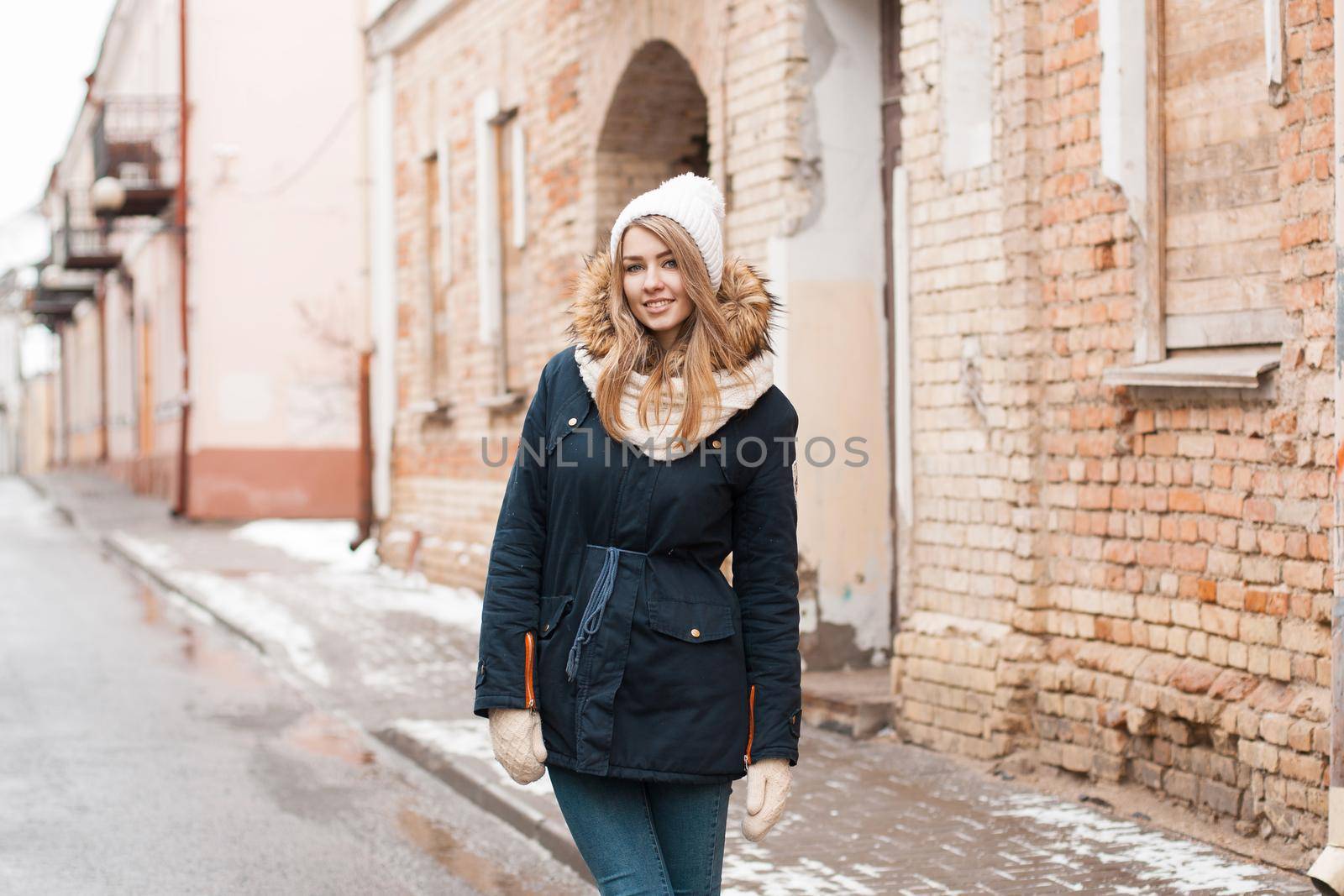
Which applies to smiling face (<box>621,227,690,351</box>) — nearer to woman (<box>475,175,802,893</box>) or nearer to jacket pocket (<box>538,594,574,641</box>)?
woman (<box>475,175,802,893</box>)

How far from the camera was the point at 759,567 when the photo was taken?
3.14 meters

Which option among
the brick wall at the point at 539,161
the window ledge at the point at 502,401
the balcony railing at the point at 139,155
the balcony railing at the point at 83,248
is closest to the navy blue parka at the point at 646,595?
the brick wall at the point at 539,161

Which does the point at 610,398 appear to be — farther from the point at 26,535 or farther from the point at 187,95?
the point at 187,95

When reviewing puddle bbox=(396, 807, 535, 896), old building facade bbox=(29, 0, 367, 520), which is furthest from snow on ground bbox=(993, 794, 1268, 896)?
old building facade bbox=(29, 0, 367, 520)

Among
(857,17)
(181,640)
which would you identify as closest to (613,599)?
(857,17)

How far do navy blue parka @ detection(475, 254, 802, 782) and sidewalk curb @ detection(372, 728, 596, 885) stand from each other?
2.12 m

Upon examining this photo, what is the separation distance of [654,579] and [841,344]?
549 cm

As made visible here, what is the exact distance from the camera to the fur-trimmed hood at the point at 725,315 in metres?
3.17

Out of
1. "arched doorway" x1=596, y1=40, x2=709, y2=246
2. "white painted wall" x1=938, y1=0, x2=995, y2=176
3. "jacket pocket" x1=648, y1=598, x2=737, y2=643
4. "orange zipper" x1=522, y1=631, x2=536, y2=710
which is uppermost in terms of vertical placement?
"arched doorway" x1=596, y1=40, x2=709, y2=246

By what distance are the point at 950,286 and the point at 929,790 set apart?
85.8 inches

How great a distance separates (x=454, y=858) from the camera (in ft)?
19.1

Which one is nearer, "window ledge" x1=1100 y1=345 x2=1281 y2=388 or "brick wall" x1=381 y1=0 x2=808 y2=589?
"window ledge" x1=1100 y1=345 x2=1281 y2=388

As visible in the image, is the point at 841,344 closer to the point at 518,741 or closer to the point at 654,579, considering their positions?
the point at 654,579

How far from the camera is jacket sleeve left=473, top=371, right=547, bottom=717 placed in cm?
303
